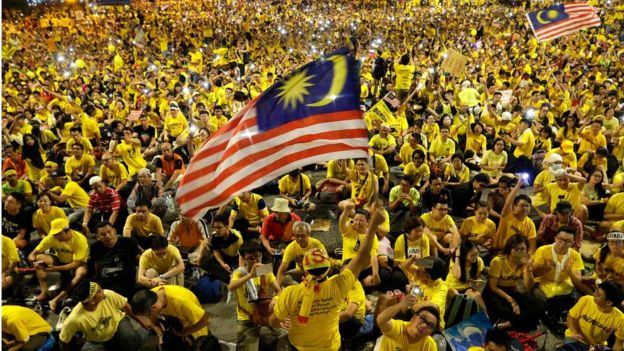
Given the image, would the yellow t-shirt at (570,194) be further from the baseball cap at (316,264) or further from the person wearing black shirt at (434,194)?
the baseball cap at (316,264)

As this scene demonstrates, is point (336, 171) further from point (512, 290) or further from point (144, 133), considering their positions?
point (144, 133)

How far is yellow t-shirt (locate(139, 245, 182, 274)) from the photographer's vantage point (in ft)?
21.9

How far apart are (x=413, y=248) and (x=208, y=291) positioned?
3010 millimetres

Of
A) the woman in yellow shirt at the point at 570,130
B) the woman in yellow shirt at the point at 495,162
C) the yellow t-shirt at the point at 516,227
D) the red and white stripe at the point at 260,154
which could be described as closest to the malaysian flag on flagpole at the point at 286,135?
the red and white stripe at the point at 260,154

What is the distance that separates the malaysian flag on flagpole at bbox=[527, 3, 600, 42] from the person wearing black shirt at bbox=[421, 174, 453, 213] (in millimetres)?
5884

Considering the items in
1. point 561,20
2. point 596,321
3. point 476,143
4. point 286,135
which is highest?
point 561,20

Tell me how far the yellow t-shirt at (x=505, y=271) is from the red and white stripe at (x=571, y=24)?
8.11 metres

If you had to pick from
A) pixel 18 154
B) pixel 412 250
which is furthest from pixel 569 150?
pixel 18 154

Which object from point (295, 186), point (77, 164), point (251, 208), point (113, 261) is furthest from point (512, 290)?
point (77, 164)

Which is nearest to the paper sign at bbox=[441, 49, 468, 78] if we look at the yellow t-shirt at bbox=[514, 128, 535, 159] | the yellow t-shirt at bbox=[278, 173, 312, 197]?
the yellow t-shirt at bbox=[514, 128, 535, 159]

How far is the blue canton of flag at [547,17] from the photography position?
1234 cm

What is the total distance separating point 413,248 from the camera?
6.66 metres

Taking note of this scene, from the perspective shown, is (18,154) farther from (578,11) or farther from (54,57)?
(54,57)

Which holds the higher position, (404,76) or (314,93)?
(404,76)
